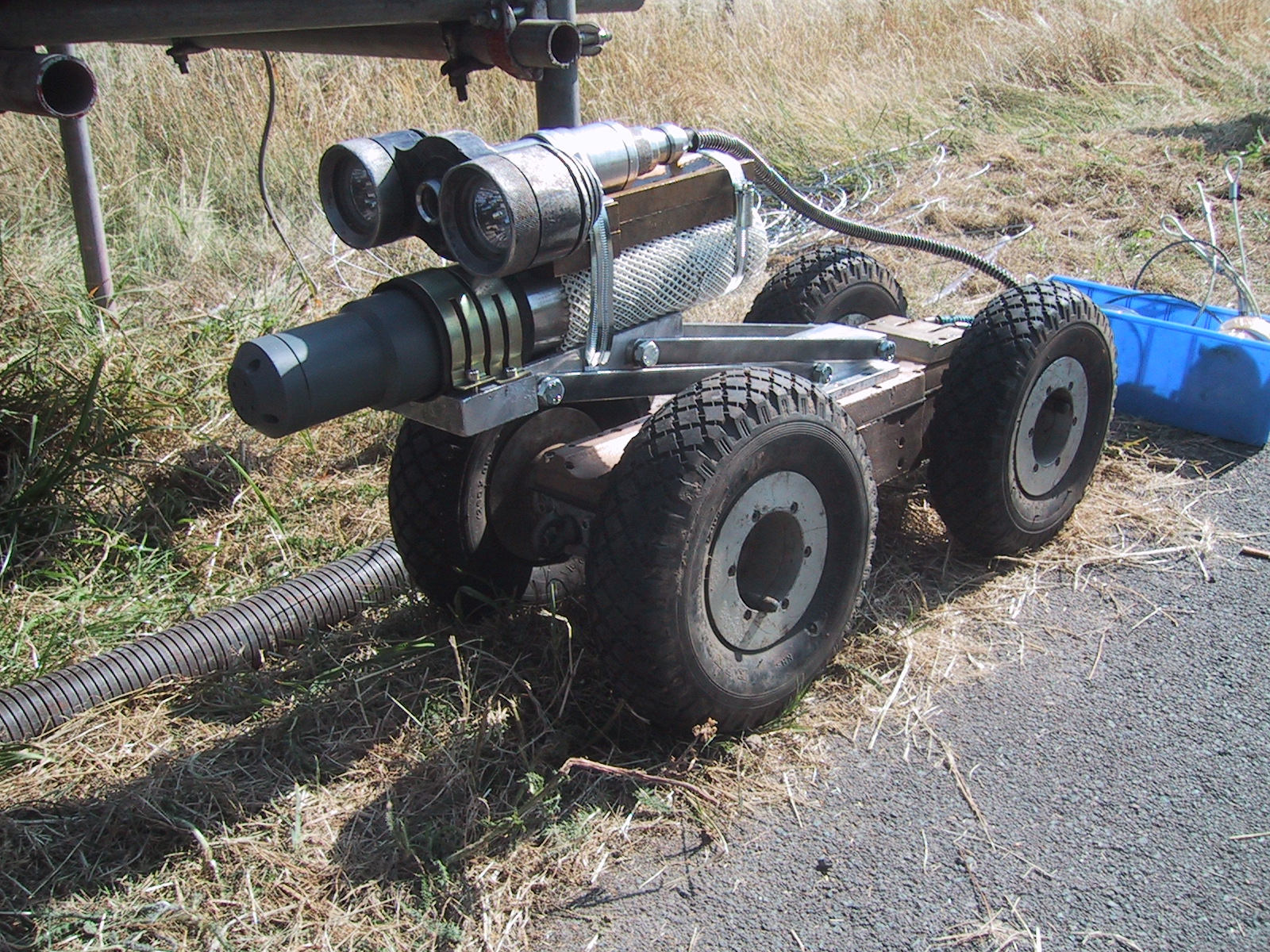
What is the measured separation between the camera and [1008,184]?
768 cm

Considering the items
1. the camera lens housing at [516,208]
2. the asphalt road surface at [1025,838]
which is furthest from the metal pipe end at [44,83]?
the asphalt road surface at [1025,838]

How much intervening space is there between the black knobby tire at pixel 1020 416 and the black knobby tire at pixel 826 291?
0.72 meters

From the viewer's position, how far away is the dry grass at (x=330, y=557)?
8.49 feet

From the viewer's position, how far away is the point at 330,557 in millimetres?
3926

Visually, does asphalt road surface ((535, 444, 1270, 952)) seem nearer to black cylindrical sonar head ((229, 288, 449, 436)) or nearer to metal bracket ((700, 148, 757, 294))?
black cylindrical sonar head ((229, 288, 449, 436))

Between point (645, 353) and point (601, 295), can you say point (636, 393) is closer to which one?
point (645, 353)

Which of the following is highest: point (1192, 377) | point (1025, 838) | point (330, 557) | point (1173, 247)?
point (1173, 247)

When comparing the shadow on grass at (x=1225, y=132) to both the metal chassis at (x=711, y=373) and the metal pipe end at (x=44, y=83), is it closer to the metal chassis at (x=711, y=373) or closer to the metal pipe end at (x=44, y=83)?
the metal chassis at (x=711, y=373)

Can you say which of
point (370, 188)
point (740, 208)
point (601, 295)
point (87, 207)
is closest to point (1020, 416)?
point (740, 208)

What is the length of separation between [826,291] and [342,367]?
2193 millimetres

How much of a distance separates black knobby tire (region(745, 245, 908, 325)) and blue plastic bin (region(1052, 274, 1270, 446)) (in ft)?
2.77

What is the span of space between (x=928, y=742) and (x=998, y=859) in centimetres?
44

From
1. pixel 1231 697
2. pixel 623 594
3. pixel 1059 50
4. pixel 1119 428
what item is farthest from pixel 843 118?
pixel 623 594

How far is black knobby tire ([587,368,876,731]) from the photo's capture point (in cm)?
261
